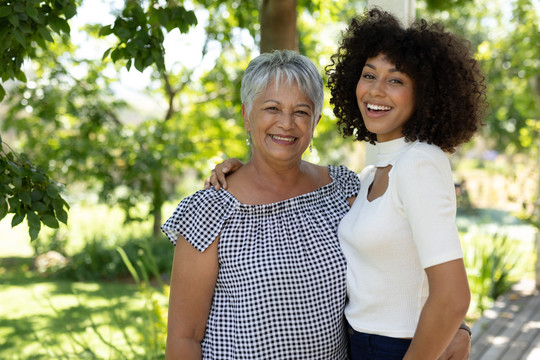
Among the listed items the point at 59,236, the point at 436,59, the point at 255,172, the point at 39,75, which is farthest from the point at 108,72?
the point at 436,59

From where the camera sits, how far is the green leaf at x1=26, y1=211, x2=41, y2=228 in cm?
206

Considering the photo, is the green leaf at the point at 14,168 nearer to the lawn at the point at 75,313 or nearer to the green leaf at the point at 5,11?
the green leaf at the point at 5,11

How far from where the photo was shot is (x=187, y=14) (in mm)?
2611

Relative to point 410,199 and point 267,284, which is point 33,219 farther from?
point 410,199

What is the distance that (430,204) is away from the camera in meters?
1.54

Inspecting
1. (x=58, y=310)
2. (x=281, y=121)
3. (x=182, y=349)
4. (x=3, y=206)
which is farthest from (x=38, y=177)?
(x=58, y=310)

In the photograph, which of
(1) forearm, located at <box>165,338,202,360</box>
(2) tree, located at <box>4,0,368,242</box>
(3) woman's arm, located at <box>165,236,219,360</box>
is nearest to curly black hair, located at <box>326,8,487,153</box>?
(3) woman's arm, located at <box>165,236,219,360</box>

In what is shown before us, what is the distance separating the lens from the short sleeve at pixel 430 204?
4.99ft

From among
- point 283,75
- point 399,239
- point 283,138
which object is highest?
point 283,75

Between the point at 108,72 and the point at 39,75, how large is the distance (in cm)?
87

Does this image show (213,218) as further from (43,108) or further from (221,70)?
(43,108)

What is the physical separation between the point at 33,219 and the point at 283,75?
1073 millimetres

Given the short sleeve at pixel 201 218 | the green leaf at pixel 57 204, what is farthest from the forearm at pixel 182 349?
the green leaf at pixel 57 204

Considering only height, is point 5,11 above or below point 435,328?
above
